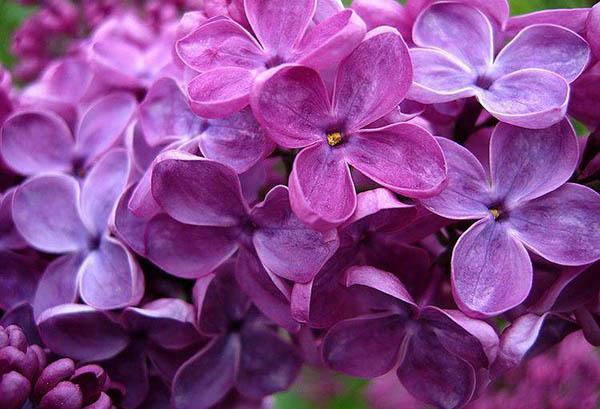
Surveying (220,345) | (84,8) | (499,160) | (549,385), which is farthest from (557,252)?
(84,8)

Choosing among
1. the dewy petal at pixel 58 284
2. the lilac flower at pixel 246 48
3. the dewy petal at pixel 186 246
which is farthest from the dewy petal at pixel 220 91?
the dewy petal at pixel 58 284

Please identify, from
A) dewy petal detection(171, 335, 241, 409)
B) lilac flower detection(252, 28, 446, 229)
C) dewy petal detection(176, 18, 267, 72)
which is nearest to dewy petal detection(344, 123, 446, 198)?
lilac flower detection(252, 28, 446, 229)

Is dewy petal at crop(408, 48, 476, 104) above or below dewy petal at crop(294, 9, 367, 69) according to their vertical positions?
below

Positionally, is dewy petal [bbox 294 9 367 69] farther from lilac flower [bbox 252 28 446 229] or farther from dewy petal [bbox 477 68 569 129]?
dewy petal [bbox 477 68 569 129]

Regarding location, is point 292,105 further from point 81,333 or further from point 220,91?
point 81,333

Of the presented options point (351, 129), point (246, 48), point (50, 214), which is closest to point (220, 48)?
point (246, 48)


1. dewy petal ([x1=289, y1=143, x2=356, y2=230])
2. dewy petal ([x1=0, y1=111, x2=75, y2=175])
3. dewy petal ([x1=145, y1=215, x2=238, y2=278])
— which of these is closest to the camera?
dewy petal ([x1=289, y1=143, x2=356, y2=230])

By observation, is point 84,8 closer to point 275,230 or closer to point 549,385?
→ point 275,230
